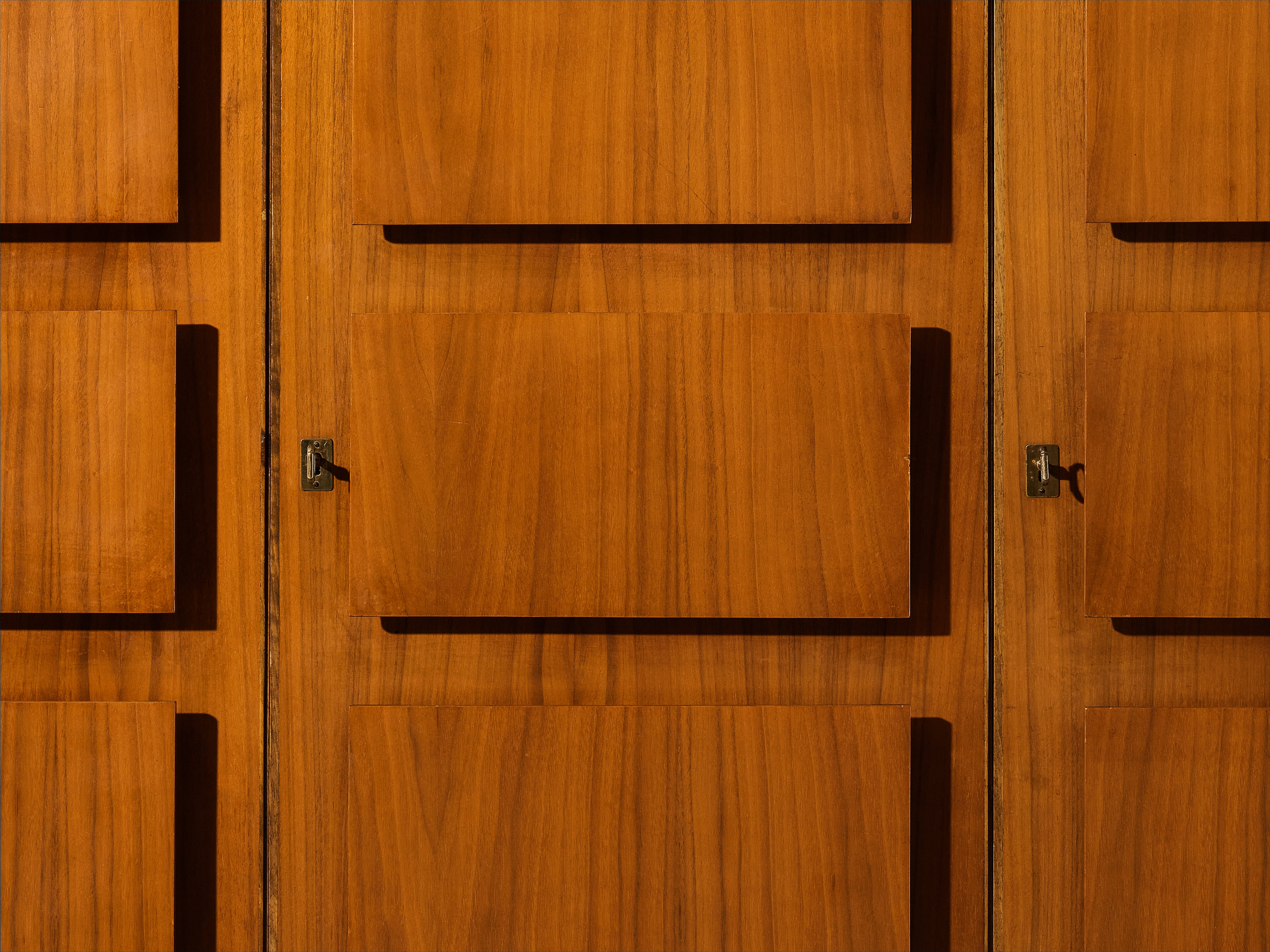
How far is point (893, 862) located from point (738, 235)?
525 mm

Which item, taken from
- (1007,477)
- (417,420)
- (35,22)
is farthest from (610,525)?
(35,22)

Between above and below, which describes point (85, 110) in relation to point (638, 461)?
above

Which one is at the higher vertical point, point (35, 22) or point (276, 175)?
point (35, 22)

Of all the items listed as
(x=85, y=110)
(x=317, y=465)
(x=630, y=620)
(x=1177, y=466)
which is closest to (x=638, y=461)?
(x=630, y=620)

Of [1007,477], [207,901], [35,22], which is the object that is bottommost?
[207,901]

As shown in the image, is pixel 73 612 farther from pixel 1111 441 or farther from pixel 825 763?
pixel 1111 441

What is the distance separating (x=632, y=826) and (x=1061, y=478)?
Answer: 1.48 ft

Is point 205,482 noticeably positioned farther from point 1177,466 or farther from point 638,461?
point 1177,466

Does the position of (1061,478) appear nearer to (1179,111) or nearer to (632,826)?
(1179,111)

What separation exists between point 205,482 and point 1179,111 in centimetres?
85

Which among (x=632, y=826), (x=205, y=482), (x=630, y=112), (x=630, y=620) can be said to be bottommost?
(x=632, y=826)

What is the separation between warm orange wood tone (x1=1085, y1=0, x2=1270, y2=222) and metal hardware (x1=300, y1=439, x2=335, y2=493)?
2.13 ft

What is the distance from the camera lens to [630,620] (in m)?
0.74

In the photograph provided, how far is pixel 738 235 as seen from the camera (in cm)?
73
